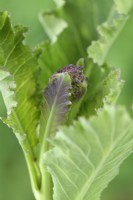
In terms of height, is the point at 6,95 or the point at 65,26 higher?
the point at 65,26

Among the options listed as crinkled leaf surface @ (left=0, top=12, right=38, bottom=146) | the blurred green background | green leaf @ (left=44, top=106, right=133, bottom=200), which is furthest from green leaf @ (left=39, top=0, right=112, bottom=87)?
the blurred green background

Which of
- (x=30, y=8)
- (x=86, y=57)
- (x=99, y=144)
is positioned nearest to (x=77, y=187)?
(x=99, y=144)

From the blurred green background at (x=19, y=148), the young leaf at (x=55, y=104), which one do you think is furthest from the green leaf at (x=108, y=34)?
the blurred green background at (x=19, y=148)

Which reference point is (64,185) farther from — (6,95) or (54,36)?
(54,36)

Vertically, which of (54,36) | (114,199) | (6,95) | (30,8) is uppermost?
(30,8)

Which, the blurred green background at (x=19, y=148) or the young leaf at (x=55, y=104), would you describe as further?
the blurred green background at (x=19, y=148)

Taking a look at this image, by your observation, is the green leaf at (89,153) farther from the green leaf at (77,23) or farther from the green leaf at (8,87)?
the green leaf at (77,23)

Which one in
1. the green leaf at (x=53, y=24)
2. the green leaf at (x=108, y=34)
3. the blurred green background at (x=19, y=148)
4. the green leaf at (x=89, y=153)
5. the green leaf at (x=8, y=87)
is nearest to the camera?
the green leaf at (x=89, y=153)

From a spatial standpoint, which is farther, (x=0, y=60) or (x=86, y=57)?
(x=86, y=57)
